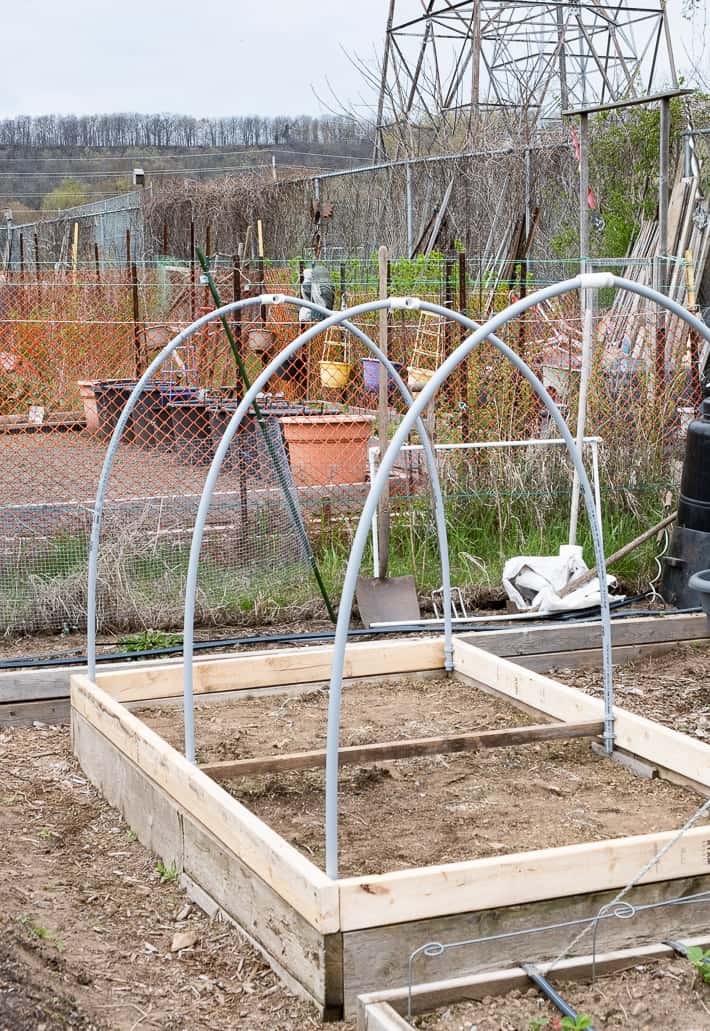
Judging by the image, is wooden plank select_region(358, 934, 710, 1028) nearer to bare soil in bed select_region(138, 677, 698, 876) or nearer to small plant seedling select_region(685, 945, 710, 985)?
small plant seedling select_region(685, 945, 710, 985)

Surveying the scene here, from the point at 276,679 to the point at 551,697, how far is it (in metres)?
1.20

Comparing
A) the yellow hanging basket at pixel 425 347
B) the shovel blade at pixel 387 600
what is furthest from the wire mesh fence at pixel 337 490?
the shovel blade at pixel 387 600

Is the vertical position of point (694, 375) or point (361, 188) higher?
point (361, 188)

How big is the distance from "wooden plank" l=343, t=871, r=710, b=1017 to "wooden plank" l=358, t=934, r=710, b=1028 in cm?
1

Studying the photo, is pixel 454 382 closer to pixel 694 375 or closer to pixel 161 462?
pixel 694 375

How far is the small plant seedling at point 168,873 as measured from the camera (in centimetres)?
380

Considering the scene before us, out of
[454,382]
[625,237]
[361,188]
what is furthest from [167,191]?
[454,382]

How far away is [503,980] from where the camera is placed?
2.87 m

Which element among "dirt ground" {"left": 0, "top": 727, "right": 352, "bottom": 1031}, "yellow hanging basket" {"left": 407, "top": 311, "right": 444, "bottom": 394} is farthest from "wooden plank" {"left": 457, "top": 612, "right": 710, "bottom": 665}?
"yellow hanging basket" {"left": 407, "top": 311, "right": 444, "bottom": 394}

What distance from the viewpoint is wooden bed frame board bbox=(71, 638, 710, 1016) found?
2.93 m

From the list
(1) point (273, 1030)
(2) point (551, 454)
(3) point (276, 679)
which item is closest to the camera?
(1) point (273, 1030)

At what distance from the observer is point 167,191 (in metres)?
22.8

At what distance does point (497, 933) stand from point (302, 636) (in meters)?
2.80

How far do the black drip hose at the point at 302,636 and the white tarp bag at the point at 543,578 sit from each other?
10cm
